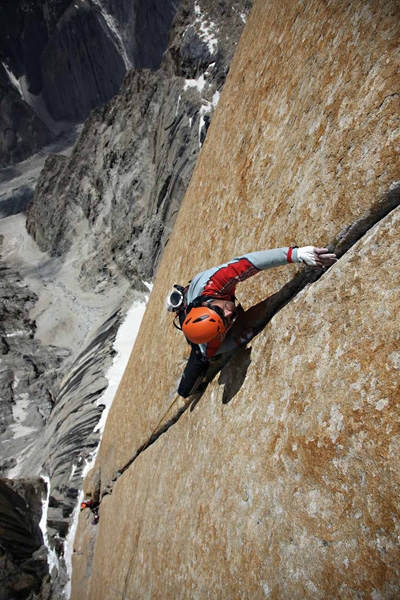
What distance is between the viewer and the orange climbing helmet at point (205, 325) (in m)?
3.79

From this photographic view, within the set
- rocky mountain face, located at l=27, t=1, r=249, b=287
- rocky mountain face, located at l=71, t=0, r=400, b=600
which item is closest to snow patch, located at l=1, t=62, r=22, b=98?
rocky mountain face, located at l=27, t=1, r=249, b=287

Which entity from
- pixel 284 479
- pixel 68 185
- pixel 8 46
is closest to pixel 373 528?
pixel 284 479

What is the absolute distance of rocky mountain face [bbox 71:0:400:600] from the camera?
233cm

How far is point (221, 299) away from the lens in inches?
159

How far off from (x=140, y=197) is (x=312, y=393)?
3650 centimetres

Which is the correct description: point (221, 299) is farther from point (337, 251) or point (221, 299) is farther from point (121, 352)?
point (121, 352)

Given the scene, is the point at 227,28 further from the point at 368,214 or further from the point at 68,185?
the point at 368,214

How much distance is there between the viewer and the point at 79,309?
37438 mm

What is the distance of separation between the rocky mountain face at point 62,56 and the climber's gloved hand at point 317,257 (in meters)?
109

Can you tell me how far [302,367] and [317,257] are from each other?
88 cm

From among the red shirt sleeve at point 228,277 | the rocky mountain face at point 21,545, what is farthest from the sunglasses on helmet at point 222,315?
the rocky mountain face at point 21,545

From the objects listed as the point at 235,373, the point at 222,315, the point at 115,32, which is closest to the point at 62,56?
the point at 115,32

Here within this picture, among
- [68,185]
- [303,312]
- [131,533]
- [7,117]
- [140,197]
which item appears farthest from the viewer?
[7,117]

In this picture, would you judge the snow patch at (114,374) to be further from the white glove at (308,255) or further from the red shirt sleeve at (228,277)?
the white glove at (308,255)
